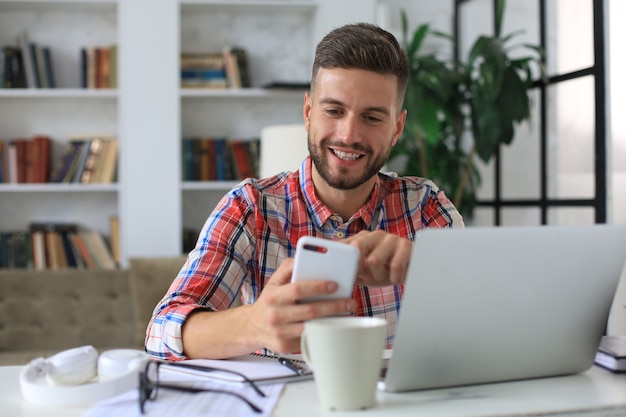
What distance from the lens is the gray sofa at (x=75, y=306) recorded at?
3364mm

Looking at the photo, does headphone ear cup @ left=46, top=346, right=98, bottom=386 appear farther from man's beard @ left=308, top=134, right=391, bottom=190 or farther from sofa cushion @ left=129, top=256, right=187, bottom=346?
sofa cushion @ left=129, top=256, right=187, bottom=346

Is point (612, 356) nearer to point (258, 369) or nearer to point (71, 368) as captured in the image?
point (258, 369)

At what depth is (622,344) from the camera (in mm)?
1171

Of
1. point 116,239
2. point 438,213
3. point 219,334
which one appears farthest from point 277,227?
point 116,239

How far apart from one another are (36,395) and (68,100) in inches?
129

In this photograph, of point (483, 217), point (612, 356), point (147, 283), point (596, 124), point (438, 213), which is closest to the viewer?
point (612, 356)

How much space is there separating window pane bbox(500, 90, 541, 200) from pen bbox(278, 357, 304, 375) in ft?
8.69

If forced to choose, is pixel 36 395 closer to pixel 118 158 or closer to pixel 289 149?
pixel 289 149

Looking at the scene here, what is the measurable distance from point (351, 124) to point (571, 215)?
2.18 meters

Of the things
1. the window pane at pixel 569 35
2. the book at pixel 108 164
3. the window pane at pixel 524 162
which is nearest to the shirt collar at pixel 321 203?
the window pane at pixel 569 35

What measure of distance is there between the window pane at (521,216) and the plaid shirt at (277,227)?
2074 mm

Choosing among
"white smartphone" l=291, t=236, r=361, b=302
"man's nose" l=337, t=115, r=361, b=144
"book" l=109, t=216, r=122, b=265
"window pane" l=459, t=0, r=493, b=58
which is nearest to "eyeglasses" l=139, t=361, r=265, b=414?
"white smartphone" l=291, t=236, r=361, b=302

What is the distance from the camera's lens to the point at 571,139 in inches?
131

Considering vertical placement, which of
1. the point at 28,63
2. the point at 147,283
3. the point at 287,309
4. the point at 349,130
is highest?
the point at 28,63
